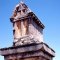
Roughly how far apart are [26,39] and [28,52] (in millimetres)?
971

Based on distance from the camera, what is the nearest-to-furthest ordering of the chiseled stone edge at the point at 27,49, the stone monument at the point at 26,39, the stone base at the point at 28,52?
the chiseled stone edge at the point at 27,49, the stone base at the point at 28,52, the stone monument at the point at 26,39

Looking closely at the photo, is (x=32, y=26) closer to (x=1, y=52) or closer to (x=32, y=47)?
(x=32, y=47)

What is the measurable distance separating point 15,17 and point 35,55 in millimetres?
3211

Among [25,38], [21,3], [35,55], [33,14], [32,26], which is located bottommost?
[35,55]

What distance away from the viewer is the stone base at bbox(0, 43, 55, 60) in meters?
9.18

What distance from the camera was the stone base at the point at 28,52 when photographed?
361 inches

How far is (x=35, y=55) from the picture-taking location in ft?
30.6

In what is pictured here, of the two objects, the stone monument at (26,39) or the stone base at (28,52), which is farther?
the stone monument at (26,39)

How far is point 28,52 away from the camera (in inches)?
376

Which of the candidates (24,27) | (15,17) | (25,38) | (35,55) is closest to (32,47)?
(35,55)

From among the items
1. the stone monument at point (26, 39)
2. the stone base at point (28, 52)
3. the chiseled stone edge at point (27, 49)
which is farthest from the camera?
the stone monument at point (26, 39)

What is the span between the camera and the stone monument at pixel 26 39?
9.31 metres

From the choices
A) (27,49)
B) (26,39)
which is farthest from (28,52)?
(26,39)

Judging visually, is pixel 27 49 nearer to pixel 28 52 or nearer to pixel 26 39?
pixel 28 52
